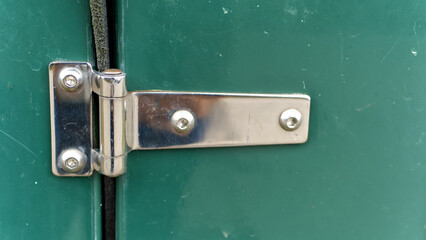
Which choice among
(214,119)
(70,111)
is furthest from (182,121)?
(70,111)

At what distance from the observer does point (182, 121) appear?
57 centimetres

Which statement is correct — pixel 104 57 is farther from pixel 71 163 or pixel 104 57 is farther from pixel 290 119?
pixel 290 119

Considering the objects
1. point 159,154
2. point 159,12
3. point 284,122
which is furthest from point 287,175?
point 159,12

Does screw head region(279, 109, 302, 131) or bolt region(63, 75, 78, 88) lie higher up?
bolt region(63, 75, 78, 88)

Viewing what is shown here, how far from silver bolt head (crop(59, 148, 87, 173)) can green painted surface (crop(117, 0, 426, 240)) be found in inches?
2.6

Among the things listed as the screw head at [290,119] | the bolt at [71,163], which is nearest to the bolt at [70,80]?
the bolt at [71,163]

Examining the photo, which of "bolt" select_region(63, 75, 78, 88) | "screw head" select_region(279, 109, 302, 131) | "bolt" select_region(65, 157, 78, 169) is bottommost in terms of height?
"bolt" select_region(65, 157, 78, 169)

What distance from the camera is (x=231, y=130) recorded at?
1.95ft

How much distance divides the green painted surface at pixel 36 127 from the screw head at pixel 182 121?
0.14m

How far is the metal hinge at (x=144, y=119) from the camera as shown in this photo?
0.52 metres

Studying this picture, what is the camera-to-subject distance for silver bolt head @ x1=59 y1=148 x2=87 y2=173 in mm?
545

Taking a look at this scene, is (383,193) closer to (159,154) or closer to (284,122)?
(284,122)

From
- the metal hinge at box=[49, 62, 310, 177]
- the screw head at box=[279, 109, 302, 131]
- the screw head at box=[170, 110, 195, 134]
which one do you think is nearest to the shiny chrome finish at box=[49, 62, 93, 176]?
the metal hinge at box=[49, 62, 310, 177]

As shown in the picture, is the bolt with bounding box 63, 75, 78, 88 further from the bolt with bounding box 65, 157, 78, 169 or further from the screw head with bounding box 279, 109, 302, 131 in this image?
the screw head with bounding box 279, 109, 302, 131
